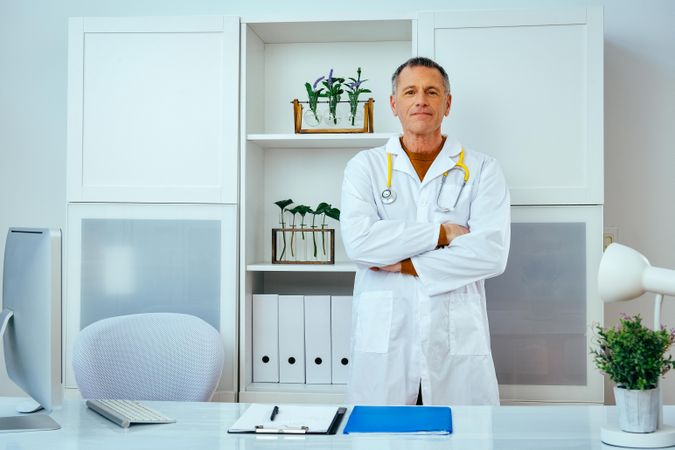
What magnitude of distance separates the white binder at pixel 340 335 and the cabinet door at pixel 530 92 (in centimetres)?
80

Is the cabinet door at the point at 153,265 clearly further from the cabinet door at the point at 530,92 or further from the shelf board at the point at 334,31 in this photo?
the cabinet door at the point at 530,92

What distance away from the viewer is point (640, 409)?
1.55 metres

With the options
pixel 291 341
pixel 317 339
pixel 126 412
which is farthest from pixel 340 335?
pixel 126 412

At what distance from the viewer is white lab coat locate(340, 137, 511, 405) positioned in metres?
2.60

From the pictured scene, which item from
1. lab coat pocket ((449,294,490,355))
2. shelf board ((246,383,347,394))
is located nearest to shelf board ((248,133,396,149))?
lab coat pocket ((449,294,490,355))

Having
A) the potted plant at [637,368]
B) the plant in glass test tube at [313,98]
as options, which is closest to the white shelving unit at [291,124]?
the plant in glass test tube at [313,98]

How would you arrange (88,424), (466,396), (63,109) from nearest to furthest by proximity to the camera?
(88,424) < (466,396) < (63,109)

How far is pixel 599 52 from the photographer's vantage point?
2.93 meters

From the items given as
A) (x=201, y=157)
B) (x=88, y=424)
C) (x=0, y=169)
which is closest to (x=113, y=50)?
(x=201, y=157)

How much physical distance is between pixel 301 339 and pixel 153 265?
67 centimetres

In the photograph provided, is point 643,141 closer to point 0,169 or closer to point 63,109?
point 63,109

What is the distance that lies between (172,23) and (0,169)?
46.1 inches

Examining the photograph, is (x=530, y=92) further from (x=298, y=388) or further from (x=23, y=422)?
(x=23, y=422)

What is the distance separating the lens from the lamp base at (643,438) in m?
1.53
